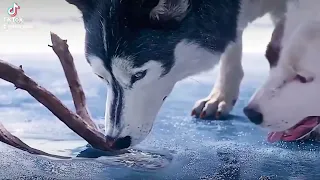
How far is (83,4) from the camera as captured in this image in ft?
5.05

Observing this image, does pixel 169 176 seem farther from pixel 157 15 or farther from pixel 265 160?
pixel 157 15

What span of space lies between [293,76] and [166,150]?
18.7 inches

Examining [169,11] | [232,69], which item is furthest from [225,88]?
[169,11]

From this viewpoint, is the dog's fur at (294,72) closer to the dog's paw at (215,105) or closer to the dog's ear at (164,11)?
the dog's paw at (215,105)

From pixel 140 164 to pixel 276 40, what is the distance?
0.59m

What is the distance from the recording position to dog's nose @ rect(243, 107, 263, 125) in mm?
1544

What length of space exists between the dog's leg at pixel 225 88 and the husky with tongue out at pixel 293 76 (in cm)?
8

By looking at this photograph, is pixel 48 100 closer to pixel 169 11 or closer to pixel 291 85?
pixel 169 11

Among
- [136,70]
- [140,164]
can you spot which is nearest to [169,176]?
[140,164]

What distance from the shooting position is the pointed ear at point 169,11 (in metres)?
1.44

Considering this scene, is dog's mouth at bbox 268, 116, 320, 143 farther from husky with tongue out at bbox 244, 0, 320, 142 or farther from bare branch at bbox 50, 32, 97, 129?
bare branch at bbox 50, 32, 97, 129

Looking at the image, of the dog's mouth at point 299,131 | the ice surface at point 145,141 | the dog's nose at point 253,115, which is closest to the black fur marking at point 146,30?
the ice surface at point 145,141

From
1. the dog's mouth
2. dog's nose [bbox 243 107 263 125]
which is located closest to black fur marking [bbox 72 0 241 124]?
dog's nose [bbox 243 107 263 125]

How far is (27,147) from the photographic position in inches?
65.6
